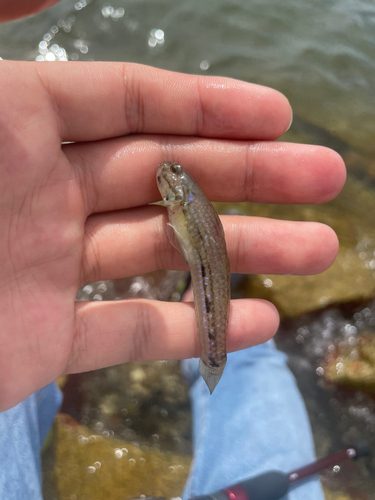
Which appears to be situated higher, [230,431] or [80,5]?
[80,5]

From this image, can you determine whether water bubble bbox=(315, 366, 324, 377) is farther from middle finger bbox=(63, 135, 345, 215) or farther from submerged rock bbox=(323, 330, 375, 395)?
middle finger bbox=(63, 135, 345, 215)

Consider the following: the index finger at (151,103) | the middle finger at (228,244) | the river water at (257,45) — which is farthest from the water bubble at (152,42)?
the middle finger at (228,244)

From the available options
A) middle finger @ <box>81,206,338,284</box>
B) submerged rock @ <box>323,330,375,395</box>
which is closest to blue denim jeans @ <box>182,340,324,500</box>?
submerged rock @ <box>323,330,375,395</box>

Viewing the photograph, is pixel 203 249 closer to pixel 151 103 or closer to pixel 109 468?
pixel 151 103

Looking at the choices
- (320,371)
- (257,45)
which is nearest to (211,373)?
(320,371)

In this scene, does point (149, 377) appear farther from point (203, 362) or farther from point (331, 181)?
point (331, 181)

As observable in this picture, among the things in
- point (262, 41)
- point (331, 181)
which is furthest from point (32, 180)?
point (262, 41)
